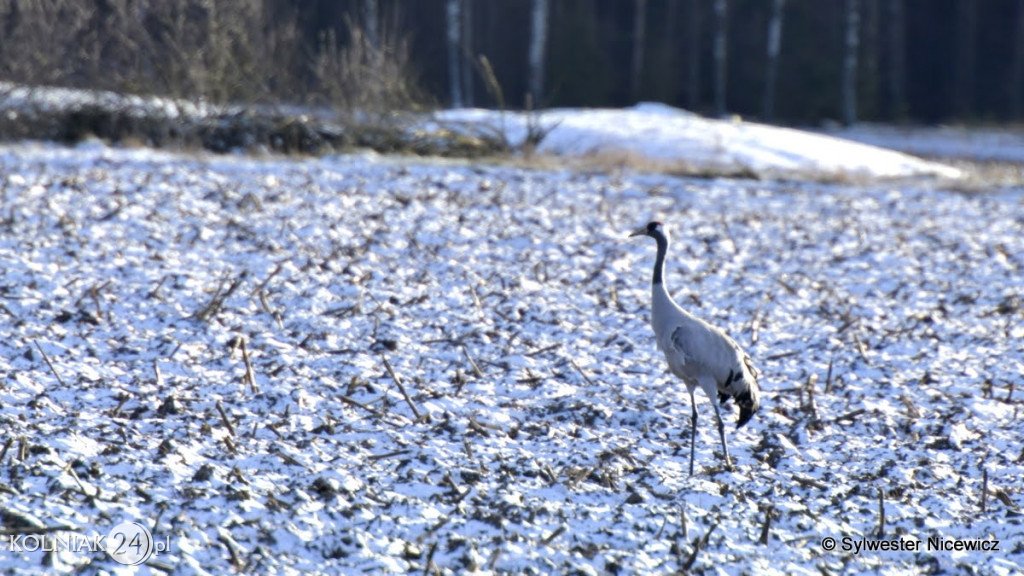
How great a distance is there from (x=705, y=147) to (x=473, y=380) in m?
10.8

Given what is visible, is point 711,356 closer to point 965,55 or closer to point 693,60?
point 693,60

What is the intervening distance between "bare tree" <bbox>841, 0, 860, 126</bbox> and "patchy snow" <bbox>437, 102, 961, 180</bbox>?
11.3m

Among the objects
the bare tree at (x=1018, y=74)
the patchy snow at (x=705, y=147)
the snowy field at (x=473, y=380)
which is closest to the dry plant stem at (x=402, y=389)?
the snowy field at (x=473, y=380)

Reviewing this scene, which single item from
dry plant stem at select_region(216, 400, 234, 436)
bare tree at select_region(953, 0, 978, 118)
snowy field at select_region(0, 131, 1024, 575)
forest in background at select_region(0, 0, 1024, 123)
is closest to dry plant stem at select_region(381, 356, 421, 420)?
snowy field at select_region(0, 131, 1024, 575)

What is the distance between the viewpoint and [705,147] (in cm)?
1742

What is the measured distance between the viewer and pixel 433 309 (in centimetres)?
902

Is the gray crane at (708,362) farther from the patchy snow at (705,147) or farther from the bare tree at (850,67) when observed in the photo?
the bare tree at (850,67)

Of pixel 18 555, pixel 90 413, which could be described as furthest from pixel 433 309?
pixel 18 555

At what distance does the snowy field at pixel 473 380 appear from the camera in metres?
5.03

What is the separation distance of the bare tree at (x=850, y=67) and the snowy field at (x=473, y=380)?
17.2m

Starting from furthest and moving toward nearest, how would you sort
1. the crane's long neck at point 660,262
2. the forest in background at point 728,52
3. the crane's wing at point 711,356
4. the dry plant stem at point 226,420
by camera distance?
the forest in background at point 728,52, the crane's long neck at point 660,262, the crane's wing at point 711,356, the dry plant stem at point 226,420

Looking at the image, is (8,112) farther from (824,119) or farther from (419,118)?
(824,119)

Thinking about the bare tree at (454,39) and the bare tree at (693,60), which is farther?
the bare tree at (693,60)

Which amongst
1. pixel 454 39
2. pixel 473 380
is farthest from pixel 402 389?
pixel 454 39
